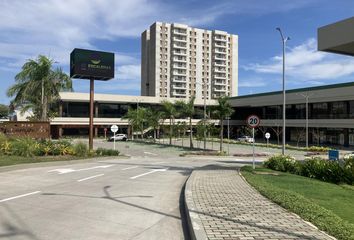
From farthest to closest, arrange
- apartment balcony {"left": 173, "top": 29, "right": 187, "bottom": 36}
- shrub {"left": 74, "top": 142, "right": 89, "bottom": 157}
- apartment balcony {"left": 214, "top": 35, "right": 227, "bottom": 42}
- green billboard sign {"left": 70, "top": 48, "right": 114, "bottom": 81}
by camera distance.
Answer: apartment balcony {"left": 214, "top": 35, "right": 227, "bottom": 42}
apartment balcony {"left": 173, "top": 29, "right": 187, "bottom": 36}
green billboard sign {"left": 70, "top": 48, "right": 114, "bottom": 81}
shrub {"left": 74, "top": 142, "right": 89, "bottom": 157}

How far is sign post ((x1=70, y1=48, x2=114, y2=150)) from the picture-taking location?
3643 centimetres

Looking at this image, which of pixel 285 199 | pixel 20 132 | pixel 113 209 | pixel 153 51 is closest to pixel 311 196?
pixel 285 199

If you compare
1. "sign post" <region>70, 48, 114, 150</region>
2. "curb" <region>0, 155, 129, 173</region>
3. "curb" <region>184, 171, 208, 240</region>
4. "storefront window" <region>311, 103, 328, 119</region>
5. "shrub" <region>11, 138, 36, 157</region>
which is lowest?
"curb" <region>0, 155, 129, 173</region>

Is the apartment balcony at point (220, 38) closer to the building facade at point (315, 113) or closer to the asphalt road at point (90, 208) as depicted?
the building facade at point (315, 113)

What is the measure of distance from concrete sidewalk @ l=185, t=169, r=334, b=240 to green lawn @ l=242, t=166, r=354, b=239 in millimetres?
237

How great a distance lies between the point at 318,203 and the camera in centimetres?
1043

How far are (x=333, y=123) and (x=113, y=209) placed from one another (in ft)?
201

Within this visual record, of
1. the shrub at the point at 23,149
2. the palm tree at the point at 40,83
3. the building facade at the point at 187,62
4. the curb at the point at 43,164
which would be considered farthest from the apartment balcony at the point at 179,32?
the shrub at the point at 23,149

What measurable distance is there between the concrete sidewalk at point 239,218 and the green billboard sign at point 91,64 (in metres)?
26.2

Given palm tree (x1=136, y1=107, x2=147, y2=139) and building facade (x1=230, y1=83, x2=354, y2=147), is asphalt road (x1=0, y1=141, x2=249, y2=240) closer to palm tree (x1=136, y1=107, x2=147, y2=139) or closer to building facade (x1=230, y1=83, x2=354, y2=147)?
building facade (x1=230, y1=83, x2=354, y2=147)

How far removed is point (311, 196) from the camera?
11.7 m

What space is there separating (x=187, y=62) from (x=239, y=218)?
140697 mm

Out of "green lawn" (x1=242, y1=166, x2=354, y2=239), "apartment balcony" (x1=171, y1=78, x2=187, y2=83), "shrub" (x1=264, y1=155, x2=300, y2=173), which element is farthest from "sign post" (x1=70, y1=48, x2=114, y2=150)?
"apartment balcony" (x1=171, y1=78, x2=187, y2=83)

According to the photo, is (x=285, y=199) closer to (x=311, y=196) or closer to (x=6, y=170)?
(x=311, y=196)
